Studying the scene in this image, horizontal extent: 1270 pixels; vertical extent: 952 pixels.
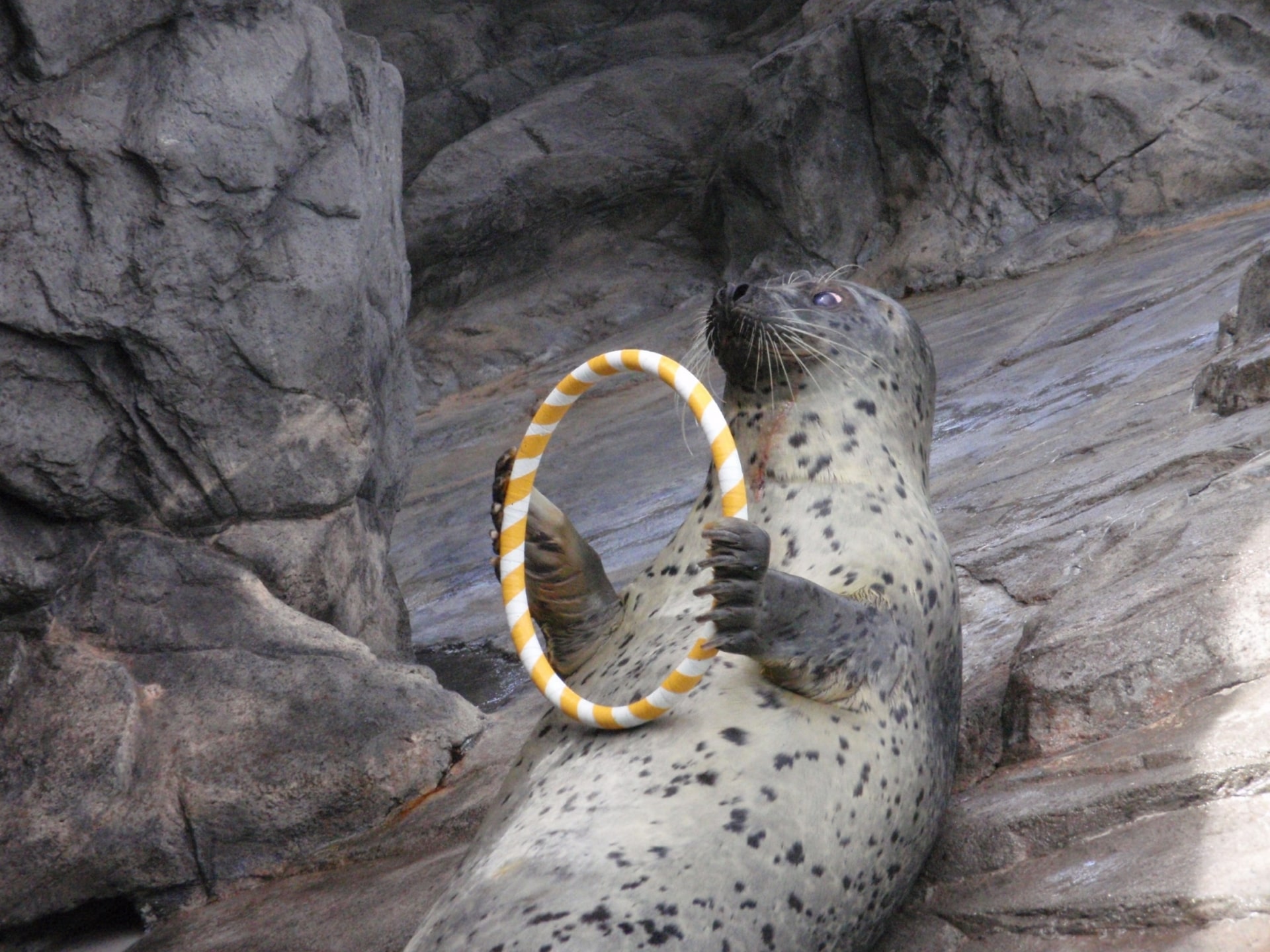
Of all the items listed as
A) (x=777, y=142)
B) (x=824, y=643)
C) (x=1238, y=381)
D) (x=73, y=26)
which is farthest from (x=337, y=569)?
(x=777, y=142)

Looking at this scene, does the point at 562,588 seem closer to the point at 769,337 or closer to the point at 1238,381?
the point at 769,337

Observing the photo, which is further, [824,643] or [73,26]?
[73,26]

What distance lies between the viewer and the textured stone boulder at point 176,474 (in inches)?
179

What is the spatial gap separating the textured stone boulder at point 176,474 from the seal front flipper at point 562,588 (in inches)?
67.7

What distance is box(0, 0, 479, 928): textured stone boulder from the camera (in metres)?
4.54

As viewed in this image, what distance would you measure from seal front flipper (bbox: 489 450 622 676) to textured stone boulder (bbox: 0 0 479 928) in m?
1.72

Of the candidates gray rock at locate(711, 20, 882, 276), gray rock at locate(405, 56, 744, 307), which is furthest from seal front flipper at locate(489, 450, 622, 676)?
gray rock at locate(405, 56, 744, 307)

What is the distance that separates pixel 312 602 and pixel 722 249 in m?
9.81

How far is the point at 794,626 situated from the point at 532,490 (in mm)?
903

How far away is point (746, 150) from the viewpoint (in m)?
13.8

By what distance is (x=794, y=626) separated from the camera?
260cm

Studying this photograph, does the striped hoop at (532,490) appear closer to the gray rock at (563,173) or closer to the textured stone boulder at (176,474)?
the textured stone boulder at (176,474)

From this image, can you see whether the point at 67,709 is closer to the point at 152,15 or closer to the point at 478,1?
the point at 152,15

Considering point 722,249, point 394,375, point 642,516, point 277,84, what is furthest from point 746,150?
point 277,84
